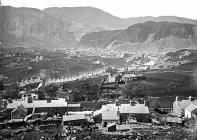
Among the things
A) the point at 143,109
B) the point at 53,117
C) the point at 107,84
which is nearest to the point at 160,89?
the point at 107,84

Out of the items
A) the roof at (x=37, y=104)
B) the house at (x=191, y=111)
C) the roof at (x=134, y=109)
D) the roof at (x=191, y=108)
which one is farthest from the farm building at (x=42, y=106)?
the roof at (x=191, y=108)

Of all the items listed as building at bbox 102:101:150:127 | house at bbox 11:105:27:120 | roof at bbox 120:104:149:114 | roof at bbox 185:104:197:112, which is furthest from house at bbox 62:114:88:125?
roof at bbox 185:104:197:112

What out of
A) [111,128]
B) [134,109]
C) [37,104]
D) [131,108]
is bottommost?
[111,128]

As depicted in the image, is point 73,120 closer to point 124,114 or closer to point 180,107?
point 124,114

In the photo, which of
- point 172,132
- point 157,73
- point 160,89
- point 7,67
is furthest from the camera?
point 7,67

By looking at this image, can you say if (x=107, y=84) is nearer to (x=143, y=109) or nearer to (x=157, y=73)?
(x=157, y=73)

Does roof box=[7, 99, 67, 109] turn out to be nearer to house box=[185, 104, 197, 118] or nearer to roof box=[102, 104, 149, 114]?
roof box=[102, 104, 149, 114]

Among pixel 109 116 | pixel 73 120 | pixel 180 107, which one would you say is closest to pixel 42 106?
pixel 73 120
